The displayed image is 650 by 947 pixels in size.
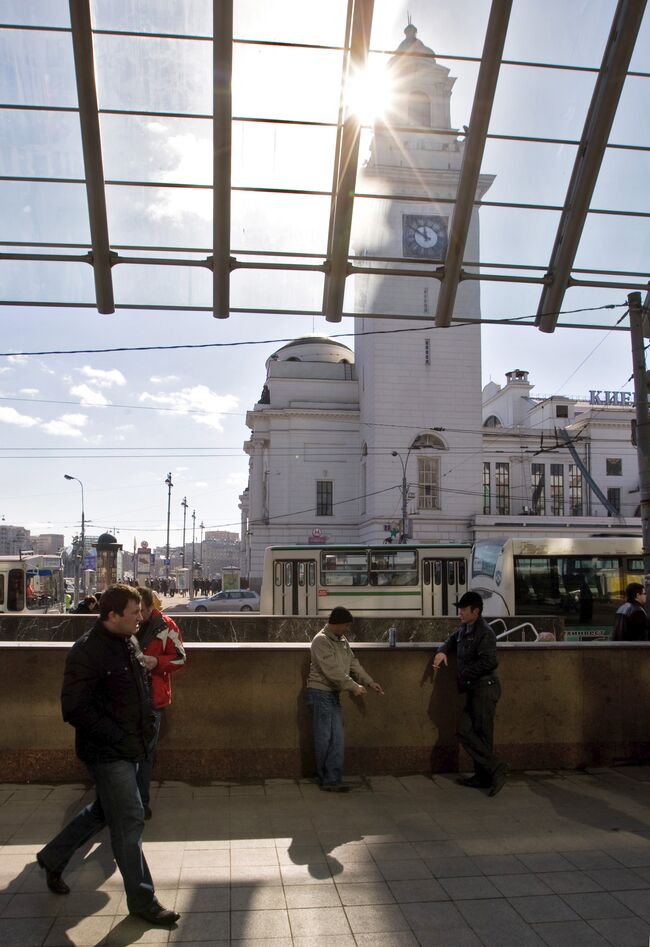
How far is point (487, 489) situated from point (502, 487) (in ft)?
4.47

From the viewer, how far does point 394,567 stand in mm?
23672

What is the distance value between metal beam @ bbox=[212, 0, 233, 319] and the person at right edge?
462 cm

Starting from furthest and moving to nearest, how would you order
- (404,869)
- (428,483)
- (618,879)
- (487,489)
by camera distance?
(487,489) < (428,483) < (404,869) < (618,879)

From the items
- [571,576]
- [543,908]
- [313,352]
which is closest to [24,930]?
[543,908]

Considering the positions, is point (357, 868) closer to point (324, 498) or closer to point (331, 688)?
point (331, 688)

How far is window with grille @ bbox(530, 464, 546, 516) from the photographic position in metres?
62.5

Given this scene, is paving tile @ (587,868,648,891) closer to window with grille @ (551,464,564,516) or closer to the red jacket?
the red jacket

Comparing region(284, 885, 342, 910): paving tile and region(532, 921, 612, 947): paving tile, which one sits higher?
region(284, 885, 342, 910): paving tile

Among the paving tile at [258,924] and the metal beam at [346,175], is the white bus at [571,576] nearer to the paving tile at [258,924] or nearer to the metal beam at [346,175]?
the metal beam at [346,175]

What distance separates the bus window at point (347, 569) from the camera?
78.0 feet

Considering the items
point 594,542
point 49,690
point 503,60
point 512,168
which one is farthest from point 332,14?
point 594,542

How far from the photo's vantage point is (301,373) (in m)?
68.2

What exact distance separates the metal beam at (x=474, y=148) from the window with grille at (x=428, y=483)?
4778 centimetres

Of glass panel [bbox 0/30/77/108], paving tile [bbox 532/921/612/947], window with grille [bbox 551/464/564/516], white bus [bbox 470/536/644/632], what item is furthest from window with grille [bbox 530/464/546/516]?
paving tile [bbox 532/921/612/947]
